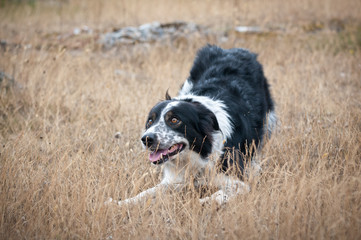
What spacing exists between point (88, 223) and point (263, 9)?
976 centimetres

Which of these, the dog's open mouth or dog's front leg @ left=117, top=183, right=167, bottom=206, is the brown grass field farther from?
the dog's open mouth

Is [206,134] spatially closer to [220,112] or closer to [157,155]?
[220,112]

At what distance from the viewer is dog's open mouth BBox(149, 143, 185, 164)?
2959mm

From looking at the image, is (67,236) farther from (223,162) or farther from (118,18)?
(118,18)

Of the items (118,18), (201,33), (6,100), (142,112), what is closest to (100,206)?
(142,112)

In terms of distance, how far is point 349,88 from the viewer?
5844 mm

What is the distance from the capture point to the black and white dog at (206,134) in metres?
2.96

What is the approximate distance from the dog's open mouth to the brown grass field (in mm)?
260

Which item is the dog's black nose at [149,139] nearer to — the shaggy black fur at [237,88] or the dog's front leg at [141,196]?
the dog's front leg at [141,196]

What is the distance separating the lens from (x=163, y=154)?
297 cm

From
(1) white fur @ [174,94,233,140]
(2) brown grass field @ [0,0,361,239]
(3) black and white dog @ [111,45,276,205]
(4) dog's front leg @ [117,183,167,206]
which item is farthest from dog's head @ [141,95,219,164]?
(2) brown grass field @ [0,0,361,239]

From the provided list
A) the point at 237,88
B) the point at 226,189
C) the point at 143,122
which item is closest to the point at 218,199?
the point at 226,189

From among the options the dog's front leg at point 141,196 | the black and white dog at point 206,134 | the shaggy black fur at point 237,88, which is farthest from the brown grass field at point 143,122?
the shaggy black fur at point 237,88

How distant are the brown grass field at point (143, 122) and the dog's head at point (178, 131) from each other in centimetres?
34
